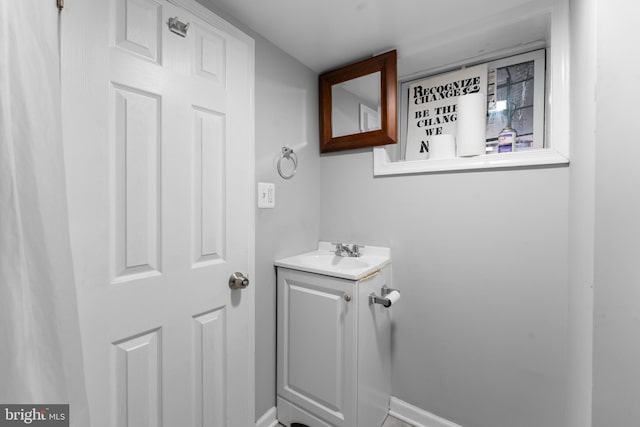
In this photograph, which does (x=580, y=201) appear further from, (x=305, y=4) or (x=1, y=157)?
(x=1, y=157)

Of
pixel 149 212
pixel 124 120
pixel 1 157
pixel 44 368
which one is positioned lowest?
pixel 44 368

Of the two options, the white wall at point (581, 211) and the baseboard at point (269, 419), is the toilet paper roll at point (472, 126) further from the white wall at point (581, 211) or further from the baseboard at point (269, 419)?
the baseboard at point (269, 419)

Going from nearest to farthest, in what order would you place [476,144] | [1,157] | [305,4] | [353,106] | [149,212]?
[1,157]
[149,212]
[305,4]
[476,144]
[353,106]

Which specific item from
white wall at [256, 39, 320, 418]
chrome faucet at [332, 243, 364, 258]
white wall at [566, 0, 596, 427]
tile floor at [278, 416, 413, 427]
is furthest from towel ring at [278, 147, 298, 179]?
tile floor at [278, 416, 413, 427]

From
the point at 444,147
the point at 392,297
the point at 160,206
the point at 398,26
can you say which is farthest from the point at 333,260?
the point at 398,26

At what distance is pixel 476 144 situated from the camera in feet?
4.71

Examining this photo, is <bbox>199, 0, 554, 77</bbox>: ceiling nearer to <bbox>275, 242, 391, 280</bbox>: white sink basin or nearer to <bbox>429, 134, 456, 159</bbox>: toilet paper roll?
A: <bbox>429, 134, 456, 159</bbox>: toilet paper roll

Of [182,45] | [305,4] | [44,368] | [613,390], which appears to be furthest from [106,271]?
[613,390]

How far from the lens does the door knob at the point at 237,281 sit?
1249 millimetres

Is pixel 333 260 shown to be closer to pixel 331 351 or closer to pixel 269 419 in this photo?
pixel 331 351

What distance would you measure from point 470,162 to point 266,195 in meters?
1.13

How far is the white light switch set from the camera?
4.84 feet

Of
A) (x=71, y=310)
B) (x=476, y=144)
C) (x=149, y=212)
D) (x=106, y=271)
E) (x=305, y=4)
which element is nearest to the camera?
(x=71, y=310)

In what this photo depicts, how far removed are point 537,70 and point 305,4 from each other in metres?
1.29
